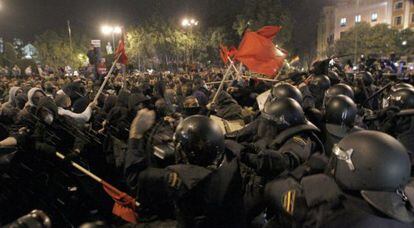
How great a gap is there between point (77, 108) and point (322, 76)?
19.4 ft

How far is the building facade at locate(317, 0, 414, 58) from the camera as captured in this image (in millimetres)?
73812

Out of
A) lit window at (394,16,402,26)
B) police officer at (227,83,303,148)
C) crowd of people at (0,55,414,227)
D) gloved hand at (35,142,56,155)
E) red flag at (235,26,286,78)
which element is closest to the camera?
crowd of people at (0,55,414,227)

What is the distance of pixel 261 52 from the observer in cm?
796

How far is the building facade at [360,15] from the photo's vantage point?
73.8 meters

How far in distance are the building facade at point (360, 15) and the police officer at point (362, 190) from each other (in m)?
68.0

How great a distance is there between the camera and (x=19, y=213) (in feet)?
18.1

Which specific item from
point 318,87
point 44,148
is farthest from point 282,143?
point 318,87

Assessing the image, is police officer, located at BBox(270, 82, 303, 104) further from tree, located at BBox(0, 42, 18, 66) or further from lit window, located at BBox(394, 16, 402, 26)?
lit window, located at BBox(394, 16, 402, 26)

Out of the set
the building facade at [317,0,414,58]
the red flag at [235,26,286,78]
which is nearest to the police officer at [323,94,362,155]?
the red flag at [235,26,286,78]

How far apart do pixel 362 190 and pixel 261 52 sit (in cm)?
595

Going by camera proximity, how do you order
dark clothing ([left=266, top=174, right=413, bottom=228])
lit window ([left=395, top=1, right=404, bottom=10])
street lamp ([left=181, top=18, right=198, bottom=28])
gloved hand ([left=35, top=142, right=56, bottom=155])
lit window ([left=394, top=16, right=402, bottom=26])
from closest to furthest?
dark clothing ([left=266, top=174, right=413, bottom=228])
gloved hand ([left=35, top=142, right=56, bottom=155])
street lamp ([left=181, top=18, right=198, bottom=28])
lit window ([left=395, top=1, right=404, bottom=10])
lit window ([left=394, top=16, right=402, bottom=26])

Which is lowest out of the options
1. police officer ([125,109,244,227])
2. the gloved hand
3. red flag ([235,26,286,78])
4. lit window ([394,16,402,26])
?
the gloved hand

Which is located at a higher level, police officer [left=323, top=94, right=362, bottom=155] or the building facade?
the building facade

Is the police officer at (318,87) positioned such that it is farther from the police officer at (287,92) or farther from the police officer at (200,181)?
the police officer at (200,181)
